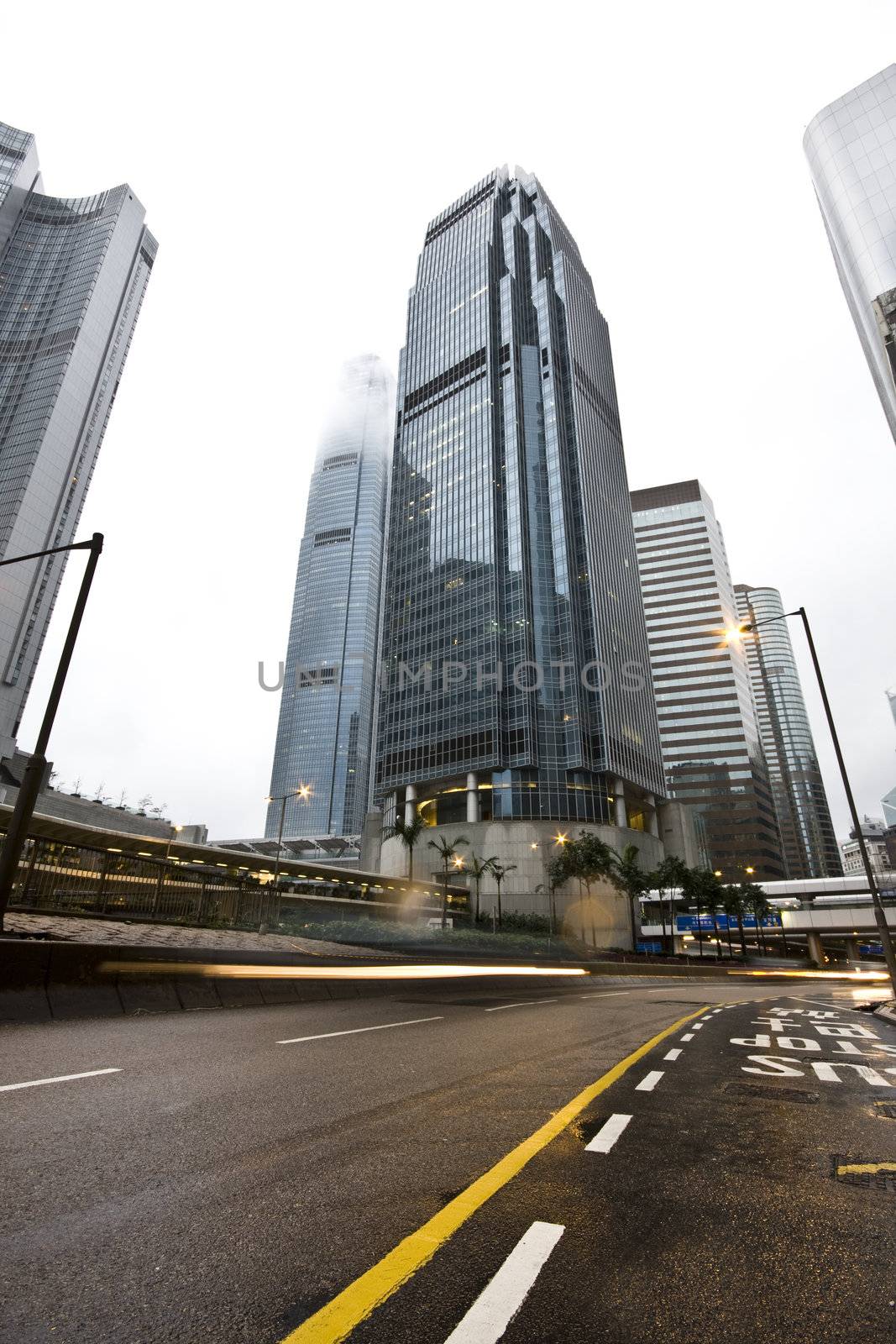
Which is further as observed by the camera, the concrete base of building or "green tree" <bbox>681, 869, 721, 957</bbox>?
the concrete base of building

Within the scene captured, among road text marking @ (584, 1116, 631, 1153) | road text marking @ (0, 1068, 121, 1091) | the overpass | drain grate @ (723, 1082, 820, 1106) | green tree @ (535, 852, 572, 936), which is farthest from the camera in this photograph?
the overpass

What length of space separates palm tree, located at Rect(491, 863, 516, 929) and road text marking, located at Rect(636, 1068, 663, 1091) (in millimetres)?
68768

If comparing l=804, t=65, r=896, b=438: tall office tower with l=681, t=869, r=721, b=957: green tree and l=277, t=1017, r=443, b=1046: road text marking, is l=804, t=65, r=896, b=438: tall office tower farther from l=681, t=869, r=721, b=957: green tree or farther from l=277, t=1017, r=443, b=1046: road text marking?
l=277, t=1017, r=443, b=1046: road text marking

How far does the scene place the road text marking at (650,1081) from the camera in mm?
6945

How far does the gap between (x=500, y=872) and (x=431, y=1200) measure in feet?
256

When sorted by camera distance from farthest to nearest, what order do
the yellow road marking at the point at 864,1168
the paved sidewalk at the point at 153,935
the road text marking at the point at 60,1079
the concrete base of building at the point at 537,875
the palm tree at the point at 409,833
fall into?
the palm tree at the point at 409,833
the concrete base of building at the point at 537,875
the paved sidewalk at the point at 153,935
the road text marking at the point at 60,1079
the yellow road marking at the point at 864,1168

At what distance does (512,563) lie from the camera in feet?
336

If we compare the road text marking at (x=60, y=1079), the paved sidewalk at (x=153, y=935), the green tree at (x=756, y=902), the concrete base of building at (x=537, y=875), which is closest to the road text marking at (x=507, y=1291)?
the road text marking at (x=60, y=1079)

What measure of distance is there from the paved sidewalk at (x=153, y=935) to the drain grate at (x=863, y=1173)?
10.8 m

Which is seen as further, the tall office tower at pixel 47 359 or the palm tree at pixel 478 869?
the tall office tower at pixel 47 359

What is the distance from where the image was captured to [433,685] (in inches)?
4016

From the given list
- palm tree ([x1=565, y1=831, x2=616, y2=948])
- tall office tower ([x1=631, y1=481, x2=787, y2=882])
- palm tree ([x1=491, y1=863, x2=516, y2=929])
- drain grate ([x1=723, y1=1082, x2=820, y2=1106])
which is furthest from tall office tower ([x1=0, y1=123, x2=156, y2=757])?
tall office tower ([x1=631, y1=481, x2=787, y2=882])

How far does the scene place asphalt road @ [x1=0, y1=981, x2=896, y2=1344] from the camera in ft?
7.88

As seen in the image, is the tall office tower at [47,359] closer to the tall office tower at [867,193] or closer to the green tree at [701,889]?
the green tree at [701,889]
